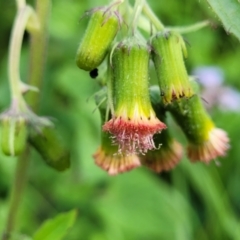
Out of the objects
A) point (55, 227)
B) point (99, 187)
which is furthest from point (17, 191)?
point (99, 187)

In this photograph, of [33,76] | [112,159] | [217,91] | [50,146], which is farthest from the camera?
[217,91]

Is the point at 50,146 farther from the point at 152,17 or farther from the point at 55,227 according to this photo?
the point at 152,17

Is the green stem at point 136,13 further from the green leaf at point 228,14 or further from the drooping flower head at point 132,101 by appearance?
the green leaf at point 228,14

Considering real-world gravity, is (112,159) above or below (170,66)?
below

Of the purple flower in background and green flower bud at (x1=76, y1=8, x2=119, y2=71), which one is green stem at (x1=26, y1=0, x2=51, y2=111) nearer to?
green flower bud at (x1=76, y1=8, x2=119, y2=71)

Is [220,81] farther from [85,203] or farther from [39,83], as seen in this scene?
[39,83]
